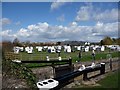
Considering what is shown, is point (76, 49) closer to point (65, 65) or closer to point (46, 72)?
point (65, 65)

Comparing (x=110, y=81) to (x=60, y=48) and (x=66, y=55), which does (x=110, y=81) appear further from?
(x=60, y=48)

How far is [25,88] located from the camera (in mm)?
1813

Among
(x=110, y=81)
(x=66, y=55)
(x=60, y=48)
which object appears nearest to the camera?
(x=110, y=81)

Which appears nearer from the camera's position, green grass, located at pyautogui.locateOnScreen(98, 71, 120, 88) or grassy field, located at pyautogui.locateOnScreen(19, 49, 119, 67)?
green grass, located at pyautogui.locateOnScreen(98, 71, 120, 88)

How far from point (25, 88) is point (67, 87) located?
7.10m

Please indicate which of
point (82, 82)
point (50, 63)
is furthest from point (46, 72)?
point (82, 82)

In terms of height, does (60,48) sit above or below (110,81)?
above

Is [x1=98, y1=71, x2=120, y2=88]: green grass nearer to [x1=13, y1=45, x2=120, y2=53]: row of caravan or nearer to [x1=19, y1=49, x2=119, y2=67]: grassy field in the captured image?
[x1=19, y1=49, x2=119, y2=67]: grassy field

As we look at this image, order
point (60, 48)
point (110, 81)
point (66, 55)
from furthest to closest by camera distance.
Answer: point (60, 48)
point (66, 55)
point (110, 81)

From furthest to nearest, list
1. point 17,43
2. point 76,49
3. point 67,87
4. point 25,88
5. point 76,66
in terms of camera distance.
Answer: point 76,49 → point 76,66 → point 17,43 → point 67,87 → point 25,88

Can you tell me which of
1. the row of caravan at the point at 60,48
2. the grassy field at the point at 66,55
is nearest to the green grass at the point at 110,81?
the grassy field at the point at 66,55

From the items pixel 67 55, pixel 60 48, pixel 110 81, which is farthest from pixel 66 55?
pixel 110 81

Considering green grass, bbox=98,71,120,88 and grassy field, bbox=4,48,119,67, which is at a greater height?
grassy field, bbox=4,48,119,67

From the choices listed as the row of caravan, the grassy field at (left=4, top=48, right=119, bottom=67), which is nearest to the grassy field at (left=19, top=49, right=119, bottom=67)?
the grassy field at (left=4, top=48, right=119, bottom=67)
